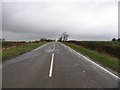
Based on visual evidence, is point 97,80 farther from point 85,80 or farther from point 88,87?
point 88,87

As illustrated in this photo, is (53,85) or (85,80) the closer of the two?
(53,85)

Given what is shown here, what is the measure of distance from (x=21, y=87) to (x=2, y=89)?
66cm

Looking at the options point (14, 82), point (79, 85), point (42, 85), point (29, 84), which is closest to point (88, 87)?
point (79, 85)

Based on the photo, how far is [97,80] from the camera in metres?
9.18

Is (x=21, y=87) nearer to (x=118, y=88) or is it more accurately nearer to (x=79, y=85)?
(x=79, y=85)

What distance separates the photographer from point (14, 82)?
28.4 feet

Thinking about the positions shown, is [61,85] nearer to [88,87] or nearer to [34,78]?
[88,87]

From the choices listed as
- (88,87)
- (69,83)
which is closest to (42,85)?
(69,83)

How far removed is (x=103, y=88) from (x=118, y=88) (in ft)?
1.98

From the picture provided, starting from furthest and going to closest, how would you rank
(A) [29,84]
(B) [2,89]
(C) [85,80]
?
1. (C) [85,80]
2. (A) [29,84]
3. (B) [2,89]

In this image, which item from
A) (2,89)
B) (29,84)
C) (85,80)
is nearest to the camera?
(2,89)

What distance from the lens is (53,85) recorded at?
26.7 feet

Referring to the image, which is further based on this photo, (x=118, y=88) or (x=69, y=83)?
(x=69, y=83)

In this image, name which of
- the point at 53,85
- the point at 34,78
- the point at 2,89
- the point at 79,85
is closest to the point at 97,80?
the point at 79,85
